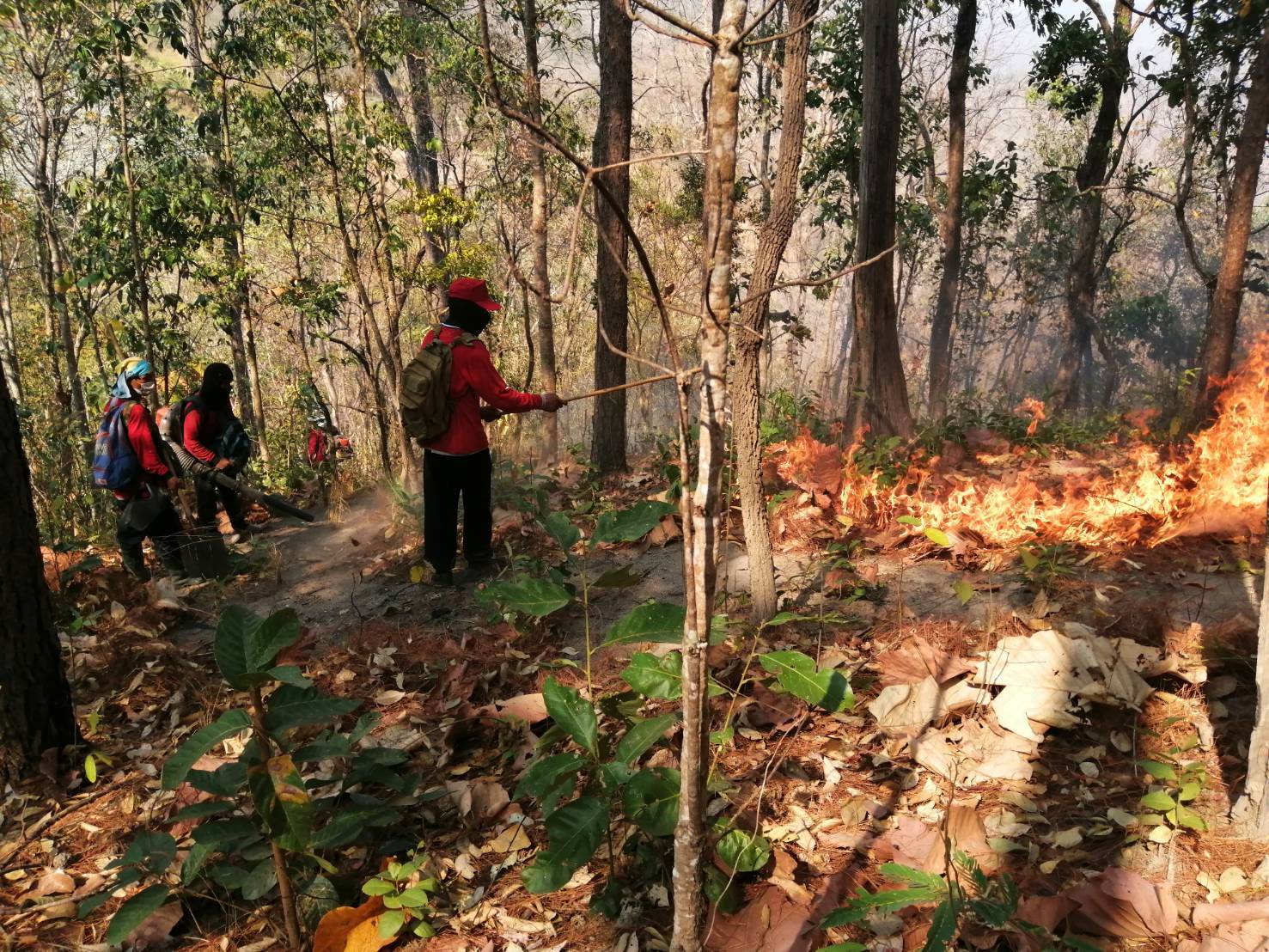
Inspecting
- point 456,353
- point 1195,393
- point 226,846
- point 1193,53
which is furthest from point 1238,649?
point 1193,53

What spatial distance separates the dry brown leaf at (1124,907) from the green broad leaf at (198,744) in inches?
88.6

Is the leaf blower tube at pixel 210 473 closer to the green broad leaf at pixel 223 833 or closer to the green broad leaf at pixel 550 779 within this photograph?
the green broad leaf at pixel 223 833

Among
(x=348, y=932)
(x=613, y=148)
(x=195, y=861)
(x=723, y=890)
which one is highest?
(x=613, y=148)

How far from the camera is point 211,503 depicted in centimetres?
A: 721

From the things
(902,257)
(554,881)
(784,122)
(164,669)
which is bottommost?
(164,669)

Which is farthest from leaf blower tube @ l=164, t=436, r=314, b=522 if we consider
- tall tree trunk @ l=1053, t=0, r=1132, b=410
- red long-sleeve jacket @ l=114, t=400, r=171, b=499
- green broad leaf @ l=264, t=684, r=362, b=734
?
tall tree trunk @ l=1053, t=0, r=1132, b=410

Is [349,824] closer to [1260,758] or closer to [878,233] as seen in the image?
[1260,758]

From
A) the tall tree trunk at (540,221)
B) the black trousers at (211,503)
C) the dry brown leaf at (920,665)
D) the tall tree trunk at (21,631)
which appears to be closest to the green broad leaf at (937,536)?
the dry brown leaf at (920,665)

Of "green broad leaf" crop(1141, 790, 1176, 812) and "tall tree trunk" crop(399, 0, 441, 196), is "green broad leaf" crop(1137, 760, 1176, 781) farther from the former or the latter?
"tall tree trunk" crop(399, 0, 441, 196)

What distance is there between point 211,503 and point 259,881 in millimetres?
5796

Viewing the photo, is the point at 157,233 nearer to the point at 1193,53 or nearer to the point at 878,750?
the point at 878,750

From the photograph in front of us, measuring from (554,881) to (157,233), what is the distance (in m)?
9.91

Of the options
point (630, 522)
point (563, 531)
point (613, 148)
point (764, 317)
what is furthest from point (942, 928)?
point (613, 148)

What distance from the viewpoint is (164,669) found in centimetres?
438
